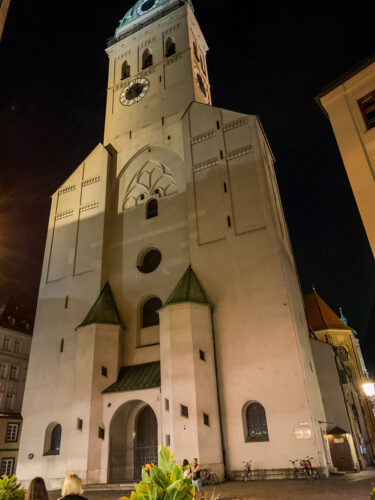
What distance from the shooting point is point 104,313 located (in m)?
18.2

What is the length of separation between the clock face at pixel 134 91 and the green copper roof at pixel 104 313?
14.0 m

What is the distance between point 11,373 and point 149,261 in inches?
742

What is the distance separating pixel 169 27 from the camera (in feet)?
91.2

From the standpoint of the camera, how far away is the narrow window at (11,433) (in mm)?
27359

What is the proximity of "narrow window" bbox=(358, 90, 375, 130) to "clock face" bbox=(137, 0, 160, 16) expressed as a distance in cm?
2455

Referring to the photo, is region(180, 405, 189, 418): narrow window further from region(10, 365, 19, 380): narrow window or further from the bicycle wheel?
region(10, 365, 19, 380): narrow window

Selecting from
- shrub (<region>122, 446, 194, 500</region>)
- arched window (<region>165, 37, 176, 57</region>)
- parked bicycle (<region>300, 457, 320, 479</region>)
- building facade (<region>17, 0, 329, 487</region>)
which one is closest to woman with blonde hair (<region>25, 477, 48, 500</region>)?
shrub (<region>122, 446, 194, 500</region>)

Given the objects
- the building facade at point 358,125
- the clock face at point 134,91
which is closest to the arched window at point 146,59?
the clock face at point 134,91

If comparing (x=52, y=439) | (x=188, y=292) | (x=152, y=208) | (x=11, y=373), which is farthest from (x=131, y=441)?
(x=11, y=373)

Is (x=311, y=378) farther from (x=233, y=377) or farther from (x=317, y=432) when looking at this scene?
(x=233, y=377)

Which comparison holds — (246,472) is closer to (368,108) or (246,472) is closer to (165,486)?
(165,486)

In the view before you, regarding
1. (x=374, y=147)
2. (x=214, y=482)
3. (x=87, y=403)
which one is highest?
(x=374, y=147)

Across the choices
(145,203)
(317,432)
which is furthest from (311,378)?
(145,203)

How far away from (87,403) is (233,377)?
20.4 feet
